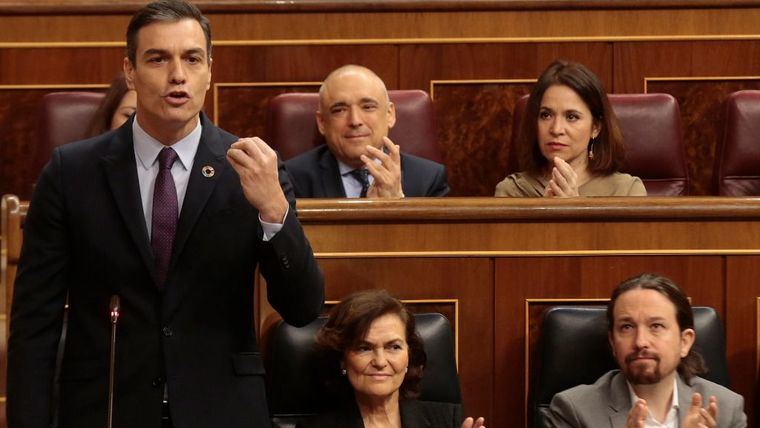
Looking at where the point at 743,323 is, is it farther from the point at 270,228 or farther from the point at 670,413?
the point at 270,228

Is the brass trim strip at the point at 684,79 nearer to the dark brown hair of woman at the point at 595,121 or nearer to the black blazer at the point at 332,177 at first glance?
the dark brown hair of woman at the point at 595,121

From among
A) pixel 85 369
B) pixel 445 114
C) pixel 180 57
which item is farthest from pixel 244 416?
pixel 445 114

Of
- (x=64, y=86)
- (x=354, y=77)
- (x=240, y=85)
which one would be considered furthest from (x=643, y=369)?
(x=64, y=86)

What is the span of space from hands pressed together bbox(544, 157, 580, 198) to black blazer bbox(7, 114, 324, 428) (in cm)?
47

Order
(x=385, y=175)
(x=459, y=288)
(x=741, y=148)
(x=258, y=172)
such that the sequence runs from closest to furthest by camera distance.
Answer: (x=258, y=172), (x=459, y=288), (x=385, y=175), (x=741, y=148)

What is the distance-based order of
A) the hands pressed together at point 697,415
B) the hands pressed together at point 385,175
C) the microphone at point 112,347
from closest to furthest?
1. the microphone at point 112,347
2. the hands pressed together at point 697,415
3. the hands pressed together at point 385,175

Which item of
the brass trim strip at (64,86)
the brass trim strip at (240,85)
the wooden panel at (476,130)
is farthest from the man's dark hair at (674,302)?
the brass trim strip at (64,86)

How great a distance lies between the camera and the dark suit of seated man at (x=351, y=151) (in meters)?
1.27

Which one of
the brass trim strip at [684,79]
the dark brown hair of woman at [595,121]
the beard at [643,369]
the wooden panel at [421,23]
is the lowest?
the beard at [643,369]

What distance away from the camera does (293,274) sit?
0.73 metres

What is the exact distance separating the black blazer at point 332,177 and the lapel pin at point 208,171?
500 mm

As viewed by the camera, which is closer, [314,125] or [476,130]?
[314,125]

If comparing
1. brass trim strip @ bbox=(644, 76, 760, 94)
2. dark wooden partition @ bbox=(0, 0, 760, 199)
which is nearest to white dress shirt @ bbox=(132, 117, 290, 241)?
dark wooden partition @ bbox=(0, 0, 760, 199)

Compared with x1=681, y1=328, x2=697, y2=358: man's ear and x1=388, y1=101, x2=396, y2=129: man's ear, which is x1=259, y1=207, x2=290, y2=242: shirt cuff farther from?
x1=388, y1=101, x2=396, y2=129: man's ear
